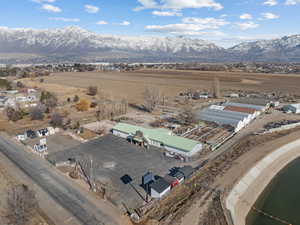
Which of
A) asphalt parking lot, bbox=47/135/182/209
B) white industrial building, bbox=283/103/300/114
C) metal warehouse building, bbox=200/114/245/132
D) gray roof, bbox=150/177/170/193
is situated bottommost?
asphalt parking lot, bbox=47/135/182/209

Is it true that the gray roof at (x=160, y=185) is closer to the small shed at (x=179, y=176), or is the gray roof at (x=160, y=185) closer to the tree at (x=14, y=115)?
the small shed at (x=179, y=176)

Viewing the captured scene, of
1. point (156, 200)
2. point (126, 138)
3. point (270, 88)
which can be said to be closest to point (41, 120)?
point (126, 138)

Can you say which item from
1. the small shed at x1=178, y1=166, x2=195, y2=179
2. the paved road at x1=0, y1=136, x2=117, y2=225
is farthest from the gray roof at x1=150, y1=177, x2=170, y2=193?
the paved road at x1=0, y1=136, x2=117, y2=225

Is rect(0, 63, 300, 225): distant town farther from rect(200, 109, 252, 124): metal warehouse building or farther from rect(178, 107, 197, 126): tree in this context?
rect(178, 107, 197, 126): tree

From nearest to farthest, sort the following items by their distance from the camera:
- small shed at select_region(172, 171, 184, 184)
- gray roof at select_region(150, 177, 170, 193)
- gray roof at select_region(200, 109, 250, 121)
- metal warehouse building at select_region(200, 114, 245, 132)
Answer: gray roof at select_region(150, 177, 170, 193)
small shed at select_region(172, 171, 184, 184)
metal warehouse building at select_region(200, 114, 245, 132)
gray roof at select_region(200, 109, 250, 121)

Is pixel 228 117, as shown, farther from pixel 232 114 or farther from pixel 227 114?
pixel 232 114

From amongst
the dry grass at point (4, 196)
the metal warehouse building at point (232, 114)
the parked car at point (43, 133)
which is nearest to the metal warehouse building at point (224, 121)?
the metal warehouse building at point (232, 114)
